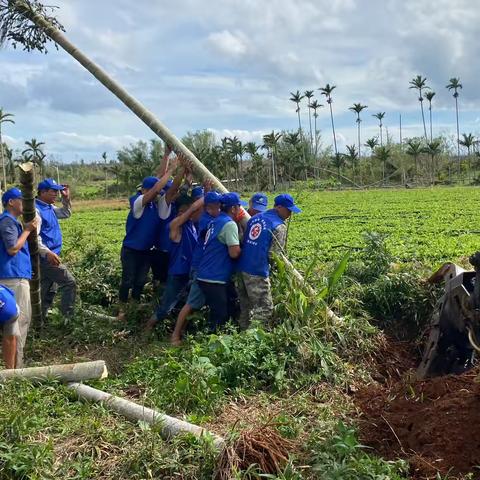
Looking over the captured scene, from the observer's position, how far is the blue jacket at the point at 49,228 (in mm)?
7750

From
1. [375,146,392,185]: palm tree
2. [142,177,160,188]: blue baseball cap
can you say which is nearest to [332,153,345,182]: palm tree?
[375,146,392,185]: palm tree

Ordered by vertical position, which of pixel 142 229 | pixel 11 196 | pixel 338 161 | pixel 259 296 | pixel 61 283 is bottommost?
pixel 259 296

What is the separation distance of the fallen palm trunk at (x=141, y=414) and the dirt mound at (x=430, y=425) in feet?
3.89

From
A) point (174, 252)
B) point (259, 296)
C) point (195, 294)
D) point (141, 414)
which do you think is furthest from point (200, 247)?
point (141, 414)

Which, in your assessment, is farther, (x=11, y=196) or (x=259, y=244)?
(x=259, y=244)

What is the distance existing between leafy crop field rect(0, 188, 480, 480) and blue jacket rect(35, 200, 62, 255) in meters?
0.97

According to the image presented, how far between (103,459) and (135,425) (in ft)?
1.52

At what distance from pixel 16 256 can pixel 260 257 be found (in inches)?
104

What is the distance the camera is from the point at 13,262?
6527 millimetres

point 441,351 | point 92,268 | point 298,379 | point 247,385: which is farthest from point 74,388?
A: point 92,268

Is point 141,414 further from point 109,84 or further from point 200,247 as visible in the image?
point 109,84

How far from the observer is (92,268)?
30.9 ft

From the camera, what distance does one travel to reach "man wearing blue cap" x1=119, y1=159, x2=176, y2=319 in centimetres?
768

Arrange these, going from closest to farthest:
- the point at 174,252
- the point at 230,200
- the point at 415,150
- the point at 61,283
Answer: the point at 230,200
the point at 174,252
the point at 61,283
the point at 415,150
